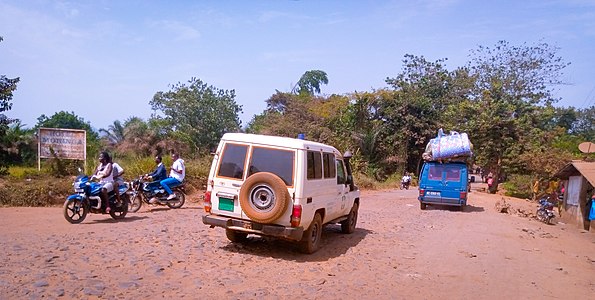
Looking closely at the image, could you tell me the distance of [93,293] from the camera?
5.24 meters

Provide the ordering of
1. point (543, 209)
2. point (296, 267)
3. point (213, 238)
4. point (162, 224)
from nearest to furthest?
point (296, 267)
point (213, 238)
point (162, 224)
point (543, 209)

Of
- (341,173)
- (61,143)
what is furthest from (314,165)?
(61,143)

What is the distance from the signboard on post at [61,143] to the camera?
53.3 feet

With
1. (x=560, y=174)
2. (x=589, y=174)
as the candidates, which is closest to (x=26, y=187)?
(x=589, y=174)

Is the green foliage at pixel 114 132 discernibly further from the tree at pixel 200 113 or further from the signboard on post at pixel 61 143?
the signboard on post at pixel 61 143

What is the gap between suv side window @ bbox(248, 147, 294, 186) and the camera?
7613 millimetres

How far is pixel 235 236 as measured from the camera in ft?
27.9

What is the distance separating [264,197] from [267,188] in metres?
0.16

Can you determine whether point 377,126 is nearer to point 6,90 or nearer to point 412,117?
point 412,117

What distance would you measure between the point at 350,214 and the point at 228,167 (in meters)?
3.82

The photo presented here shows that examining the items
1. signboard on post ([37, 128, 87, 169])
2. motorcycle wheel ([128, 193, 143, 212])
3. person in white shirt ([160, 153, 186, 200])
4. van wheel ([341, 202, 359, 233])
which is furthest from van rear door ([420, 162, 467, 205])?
signboard on post ([37, 128, 87, 169])

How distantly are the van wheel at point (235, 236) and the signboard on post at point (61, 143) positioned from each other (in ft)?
33.2

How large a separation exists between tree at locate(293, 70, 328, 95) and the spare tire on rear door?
44.5 meters

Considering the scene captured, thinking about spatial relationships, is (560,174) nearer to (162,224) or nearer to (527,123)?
(527,123)
